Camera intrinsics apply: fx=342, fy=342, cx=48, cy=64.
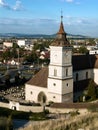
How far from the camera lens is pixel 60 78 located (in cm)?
4359

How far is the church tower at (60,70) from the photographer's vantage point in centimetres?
4341

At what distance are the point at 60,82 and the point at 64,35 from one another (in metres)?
6.03

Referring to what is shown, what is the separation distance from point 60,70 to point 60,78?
102 centimetres

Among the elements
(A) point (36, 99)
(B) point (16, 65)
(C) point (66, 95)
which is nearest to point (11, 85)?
(A) point (36, 99)

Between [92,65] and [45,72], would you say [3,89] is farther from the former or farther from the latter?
[92,65]

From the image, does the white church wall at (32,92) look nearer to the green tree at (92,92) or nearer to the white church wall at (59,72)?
the white church wall at (59,72)

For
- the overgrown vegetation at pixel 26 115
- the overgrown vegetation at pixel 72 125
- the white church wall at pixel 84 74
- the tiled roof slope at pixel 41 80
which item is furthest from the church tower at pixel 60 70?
the overgrown vegetation at pixel 72 125

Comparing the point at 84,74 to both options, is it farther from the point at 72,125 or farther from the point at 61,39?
the point at 72,125

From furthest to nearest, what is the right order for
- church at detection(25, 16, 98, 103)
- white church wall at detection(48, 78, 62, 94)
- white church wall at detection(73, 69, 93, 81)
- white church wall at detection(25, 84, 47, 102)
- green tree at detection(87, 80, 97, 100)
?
white church wall at detection(73, 69, 93, 81) < white church wall at detection(25, 84, 47, 102) < green tree at detection(87, 80, 97, 100) < white church wall at detection(48, 78, 62, 94) < church at detection(25, 16, 98, 103)

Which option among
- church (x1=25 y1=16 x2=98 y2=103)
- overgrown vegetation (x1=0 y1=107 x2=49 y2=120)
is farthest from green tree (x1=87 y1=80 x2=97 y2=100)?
overgrown vegetation (x1=0 y1=107 x2=49 y2=120)

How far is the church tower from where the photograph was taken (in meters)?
43.4

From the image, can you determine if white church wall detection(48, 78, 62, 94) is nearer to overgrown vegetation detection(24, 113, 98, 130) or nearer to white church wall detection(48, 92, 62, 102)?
white church wall detection(48, 92, 62, 102)

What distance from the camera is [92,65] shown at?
168 feet

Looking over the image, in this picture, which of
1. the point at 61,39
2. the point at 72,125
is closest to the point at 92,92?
the point at 61,39
